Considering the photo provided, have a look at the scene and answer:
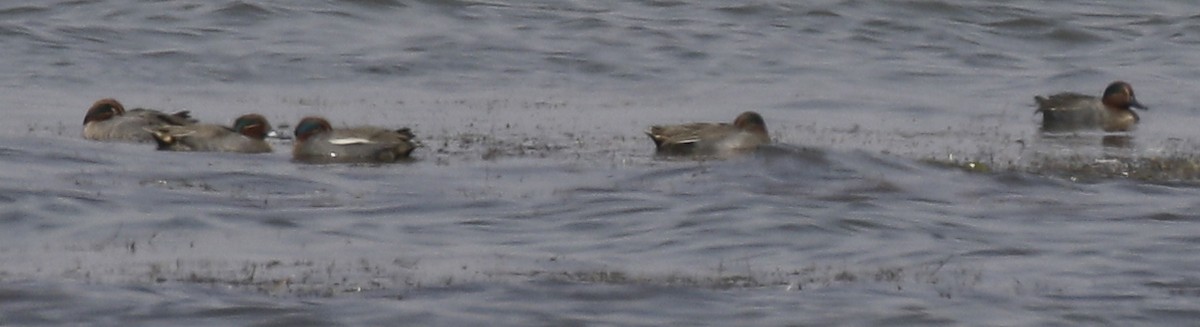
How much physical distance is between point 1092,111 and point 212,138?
8.53 metres

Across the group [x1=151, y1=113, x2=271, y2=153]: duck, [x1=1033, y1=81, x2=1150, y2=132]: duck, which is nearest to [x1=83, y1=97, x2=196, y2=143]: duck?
[x1=151, y1=113, x2=271, y2=153]: duck

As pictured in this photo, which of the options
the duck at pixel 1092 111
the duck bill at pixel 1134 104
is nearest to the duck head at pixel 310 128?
the duck at pixel 1092 111

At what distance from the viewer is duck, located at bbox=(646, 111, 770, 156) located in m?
16.9

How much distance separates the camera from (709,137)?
17.1 metres

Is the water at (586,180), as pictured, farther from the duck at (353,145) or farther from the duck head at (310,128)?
the duck head at (310,128)

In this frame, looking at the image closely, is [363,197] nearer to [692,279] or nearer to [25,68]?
[692,279]

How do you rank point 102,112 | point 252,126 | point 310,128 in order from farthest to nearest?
point 102,112, point 252,126, point 310,128

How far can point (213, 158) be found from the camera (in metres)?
16.0

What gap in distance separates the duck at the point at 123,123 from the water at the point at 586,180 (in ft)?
0.80

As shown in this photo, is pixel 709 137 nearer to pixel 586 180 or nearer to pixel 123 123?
pixel 586 180

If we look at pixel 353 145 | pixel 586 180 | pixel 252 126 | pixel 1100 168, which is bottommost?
pixel 1100 168

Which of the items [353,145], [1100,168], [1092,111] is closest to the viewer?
[1100,168]

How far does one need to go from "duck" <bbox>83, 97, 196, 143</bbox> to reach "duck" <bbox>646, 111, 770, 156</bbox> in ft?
11.5

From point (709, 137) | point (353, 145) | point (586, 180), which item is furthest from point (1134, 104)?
point (353, 145)
